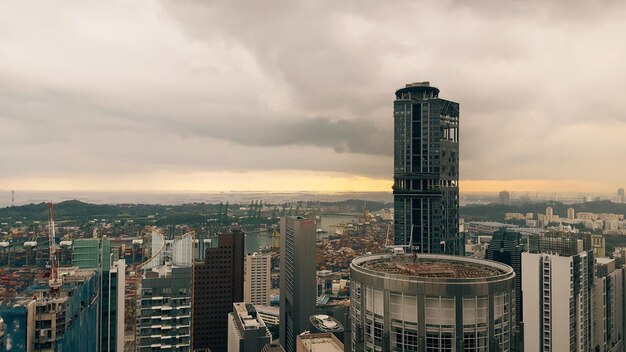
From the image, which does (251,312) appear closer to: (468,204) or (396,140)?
(396,140)

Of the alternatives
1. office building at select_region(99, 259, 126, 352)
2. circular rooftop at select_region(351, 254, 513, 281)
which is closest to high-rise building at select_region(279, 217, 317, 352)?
office building at select_region(99, 259, 126, 352)

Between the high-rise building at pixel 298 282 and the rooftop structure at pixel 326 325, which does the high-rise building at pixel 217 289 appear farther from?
the rooftop structure at pixel 326 325

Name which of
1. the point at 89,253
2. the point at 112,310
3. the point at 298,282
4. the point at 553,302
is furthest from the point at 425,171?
the point at 89,253

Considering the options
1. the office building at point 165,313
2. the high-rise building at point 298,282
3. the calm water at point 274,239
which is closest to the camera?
the office building at point 165,313

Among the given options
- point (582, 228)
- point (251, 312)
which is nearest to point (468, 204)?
point (582, 228)

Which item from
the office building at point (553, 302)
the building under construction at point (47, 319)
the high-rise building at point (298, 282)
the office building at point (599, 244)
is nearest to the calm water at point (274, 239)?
the high-rise building at point (298, 282)

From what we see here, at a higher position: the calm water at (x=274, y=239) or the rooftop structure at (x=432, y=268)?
the rooftop structure at (x=432, y=268)

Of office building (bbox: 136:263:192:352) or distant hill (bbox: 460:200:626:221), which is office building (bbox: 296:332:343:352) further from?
distant hill (bbox: 460:200:626:221)
